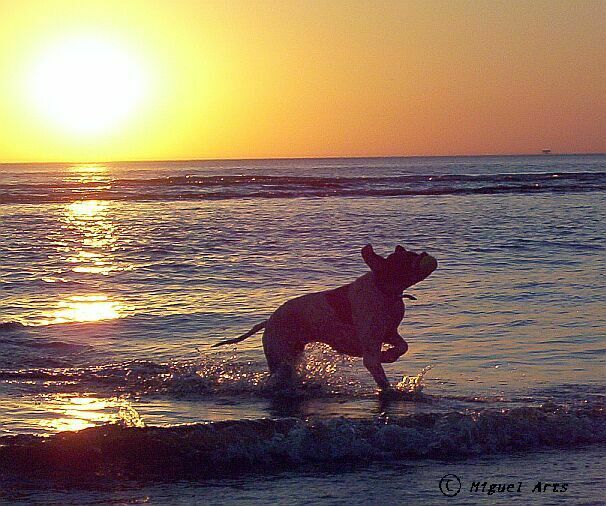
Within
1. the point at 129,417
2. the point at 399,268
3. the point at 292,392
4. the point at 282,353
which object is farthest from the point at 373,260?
the point at 129,417

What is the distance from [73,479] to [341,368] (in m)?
3.23

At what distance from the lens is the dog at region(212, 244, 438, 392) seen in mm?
7289

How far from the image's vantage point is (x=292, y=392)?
25.2ft

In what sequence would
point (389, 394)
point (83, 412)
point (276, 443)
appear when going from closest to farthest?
point (276, 443) → point (83, 412) → point (389, 394)

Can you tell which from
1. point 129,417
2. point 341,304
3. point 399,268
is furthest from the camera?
point 341,304

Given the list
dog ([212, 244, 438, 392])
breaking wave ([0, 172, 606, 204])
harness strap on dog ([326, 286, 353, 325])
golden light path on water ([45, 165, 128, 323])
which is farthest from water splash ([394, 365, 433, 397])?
breaking wave ([0, 172, 606, 204])

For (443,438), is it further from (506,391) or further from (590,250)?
(590,250)

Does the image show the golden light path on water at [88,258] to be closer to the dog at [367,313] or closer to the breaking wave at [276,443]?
the dog at [367,313]

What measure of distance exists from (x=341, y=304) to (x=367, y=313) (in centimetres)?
24

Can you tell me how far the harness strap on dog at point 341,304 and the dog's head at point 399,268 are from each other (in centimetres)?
30

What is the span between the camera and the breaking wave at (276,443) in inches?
232

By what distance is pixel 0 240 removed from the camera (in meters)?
20.2

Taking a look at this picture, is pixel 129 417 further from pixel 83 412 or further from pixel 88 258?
pixel 88 258

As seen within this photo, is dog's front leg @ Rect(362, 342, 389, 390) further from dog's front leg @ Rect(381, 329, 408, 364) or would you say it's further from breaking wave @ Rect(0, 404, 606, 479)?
breaking wave @ Rect(0, 404, 606, 479)
